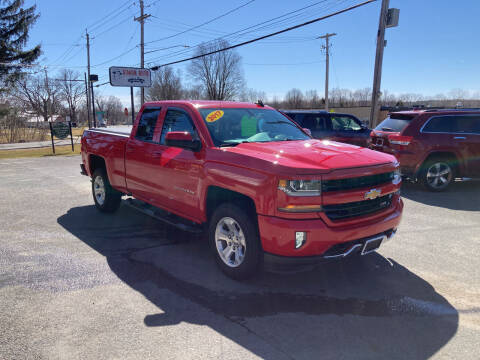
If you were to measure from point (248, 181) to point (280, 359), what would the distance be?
1.56 meters

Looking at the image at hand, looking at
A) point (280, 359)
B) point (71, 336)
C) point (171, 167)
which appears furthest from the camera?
point (171, 167)

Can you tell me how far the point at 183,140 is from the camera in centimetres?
396

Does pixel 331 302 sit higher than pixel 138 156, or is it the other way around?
pixel 138 156

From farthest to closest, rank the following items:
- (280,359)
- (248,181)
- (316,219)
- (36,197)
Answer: (36,197) → (248,181) → (316,219) → (280,359)

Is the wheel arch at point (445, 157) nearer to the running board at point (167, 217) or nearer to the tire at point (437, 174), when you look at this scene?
the tire at point (437, 174)

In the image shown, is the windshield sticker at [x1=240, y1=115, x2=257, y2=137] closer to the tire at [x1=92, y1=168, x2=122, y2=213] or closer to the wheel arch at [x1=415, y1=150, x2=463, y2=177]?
the tire at [x1=92, y1=168, x2=122, y2=213]

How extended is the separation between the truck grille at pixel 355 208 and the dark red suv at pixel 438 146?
194 inches

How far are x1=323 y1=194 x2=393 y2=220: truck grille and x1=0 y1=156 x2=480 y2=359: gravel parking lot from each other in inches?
31.8

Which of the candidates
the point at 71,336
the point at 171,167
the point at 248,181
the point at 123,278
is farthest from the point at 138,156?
the point at 71,336

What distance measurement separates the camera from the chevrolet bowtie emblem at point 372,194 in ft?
11.5

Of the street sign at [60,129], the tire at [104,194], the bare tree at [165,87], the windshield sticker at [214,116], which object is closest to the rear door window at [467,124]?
the windshield sticker at [214,116]

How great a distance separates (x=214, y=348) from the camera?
8.96 ft

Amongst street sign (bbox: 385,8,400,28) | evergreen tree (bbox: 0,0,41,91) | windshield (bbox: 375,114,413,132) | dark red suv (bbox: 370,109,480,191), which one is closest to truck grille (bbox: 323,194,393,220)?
dark red suv (bbox: 370,109,480,191)

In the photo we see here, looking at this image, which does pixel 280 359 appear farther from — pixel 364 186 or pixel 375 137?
pixel 375 137
